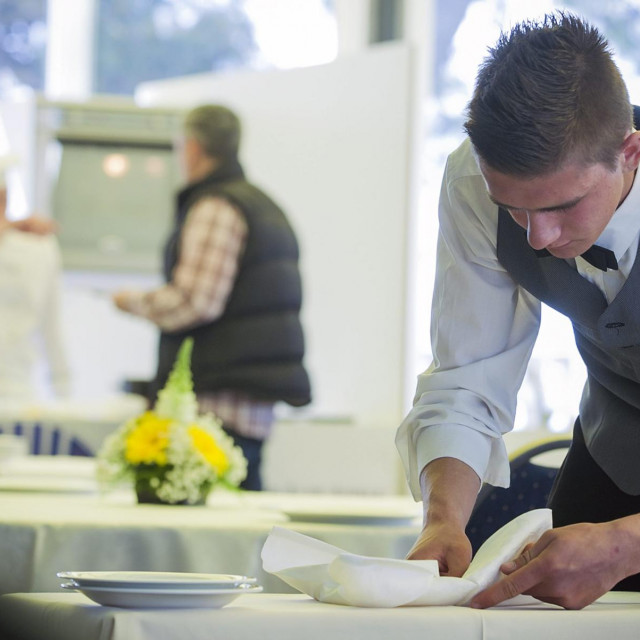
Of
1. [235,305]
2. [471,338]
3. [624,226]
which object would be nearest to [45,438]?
[235,305]

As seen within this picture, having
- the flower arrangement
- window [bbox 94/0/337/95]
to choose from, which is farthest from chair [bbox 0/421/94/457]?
window [bbox 94/0/337/95]

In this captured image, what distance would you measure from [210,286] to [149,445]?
1.20 m

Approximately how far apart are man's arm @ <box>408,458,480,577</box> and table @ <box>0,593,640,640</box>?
0.14 meters

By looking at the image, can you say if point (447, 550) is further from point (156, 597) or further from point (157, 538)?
point (157, 538)

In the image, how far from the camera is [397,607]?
940mm

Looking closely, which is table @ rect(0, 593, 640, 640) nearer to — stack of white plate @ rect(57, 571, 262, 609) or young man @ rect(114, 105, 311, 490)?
stack of white plate @ rect(57, 571, 262, 609)

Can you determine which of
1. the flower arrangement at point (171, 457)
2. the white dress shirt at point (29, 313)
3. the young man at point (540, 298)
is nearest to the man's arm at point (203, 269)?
the flower arrangement at point (171, 457)

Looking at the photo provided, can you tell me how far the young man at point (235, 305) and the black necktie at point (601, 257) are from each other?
211 cm

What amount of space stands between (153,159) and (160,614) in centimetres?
481

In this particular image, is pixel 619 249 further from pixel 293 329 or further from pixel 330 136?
pixel 330 136

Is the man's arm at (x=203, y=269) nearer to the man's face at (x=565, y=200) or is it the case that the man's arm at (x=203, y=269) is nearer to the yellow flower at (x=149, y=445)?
the yellow flower at (x=149, y=445)

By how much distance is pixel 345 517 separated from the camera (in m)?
1.78

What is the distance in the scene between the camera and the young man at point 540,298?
1068mm

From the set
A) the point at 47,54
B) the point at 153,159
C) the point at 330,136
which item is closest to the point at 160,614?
the point at 330,136
